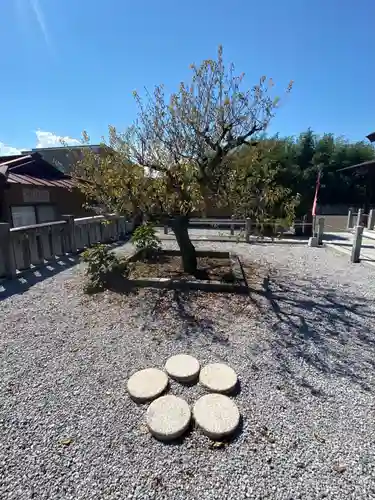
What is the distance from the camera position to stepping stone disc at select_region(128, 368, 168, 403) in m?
2.18

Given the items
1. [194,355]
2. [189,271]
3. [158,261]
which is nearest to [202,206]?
[189,271]

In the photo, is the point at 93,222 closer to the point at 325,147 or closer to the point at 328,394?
the point at 328,394

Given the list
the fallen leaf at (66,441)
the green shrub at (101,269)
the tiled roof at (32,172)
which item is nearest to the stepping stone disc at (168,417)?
the fallen leaf at (66,441)

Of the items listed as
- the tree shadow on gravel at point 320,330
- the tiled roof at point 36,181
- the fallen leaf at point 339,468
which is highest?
the tiled roof at point 36,181

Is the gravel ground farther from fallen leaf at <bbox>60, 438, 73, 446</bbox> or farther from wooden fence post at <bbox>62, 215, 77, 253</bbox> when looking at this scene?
wooden fence post at <bbox>62, 215, 77, 253</bbox>

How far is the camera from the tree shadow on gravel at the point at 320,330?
2.65 meters

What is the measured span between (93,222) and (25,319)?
5.14 m

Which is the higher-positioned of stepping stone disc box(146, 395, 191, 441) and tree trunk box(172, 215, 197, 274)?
tree trunk box(172, 215, 197, 274)

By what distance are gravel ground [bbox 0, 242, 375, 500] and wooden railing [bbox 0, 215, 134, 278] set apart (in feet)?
3.49

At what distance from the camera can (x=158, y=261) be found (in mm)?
6262

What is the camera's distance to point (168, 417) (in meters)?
1.96

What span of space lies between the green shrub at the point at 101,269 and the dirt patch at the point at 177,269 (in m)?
0.31

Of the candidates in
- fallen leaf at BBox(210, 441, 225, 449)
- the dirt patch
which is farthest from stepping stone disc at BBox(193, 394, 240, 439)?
the dirt patch

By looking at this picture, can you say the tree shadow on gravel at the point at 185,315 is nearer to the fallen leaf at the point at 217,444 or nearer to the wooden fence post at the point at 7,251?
the fallen leaf at the point at 217,444
